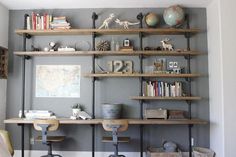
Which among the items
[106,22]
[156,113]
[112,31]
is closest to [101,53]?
[112,31]

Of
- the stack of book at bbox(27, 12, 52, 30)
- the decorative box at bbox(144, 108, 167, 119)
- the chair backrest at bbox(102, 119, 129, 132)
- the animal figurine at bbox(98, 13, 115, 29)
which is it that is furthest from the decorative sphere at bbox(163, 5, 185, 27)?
the stack of book at bbox(27, 12, 52, 30)

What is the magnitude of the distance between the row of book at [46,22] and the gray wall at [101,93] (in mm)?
221

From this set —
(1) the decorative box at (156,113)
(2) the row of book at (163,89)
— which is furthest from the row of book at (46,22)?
(1) the decorative box at (156,113)

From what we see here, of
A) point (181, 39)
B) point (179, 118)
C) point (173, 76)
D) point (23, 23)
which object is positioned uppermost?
point (23, 23)

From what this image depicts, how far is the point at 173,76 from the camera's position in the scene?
12.0 feet

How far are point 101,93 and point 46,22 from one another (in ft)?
4.80

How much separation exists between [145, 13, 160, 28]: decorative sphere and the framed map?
4.45 feet

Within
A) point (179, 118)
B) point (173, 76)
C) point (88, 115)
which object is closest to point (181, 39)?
point (173, 76)

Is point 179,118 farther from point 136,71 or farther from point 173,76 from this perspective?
point 136,71

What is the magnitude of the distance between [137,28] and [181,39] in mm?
762

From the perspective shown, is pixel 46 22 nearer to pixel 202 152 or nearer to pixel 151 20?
pixel 151 20

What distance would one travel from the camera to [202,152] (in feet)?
12.0

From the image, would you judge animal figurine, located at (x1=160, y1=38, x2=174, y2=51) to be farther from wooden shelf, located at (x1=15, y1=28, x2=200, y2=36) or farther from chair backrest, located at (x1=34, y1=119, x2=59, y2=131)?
chair backrest, located at (x1=34, y1=119, x2=59, y2=131)

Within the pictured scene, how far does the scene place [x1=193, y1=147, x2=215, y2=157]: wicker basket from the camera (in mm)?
3442
